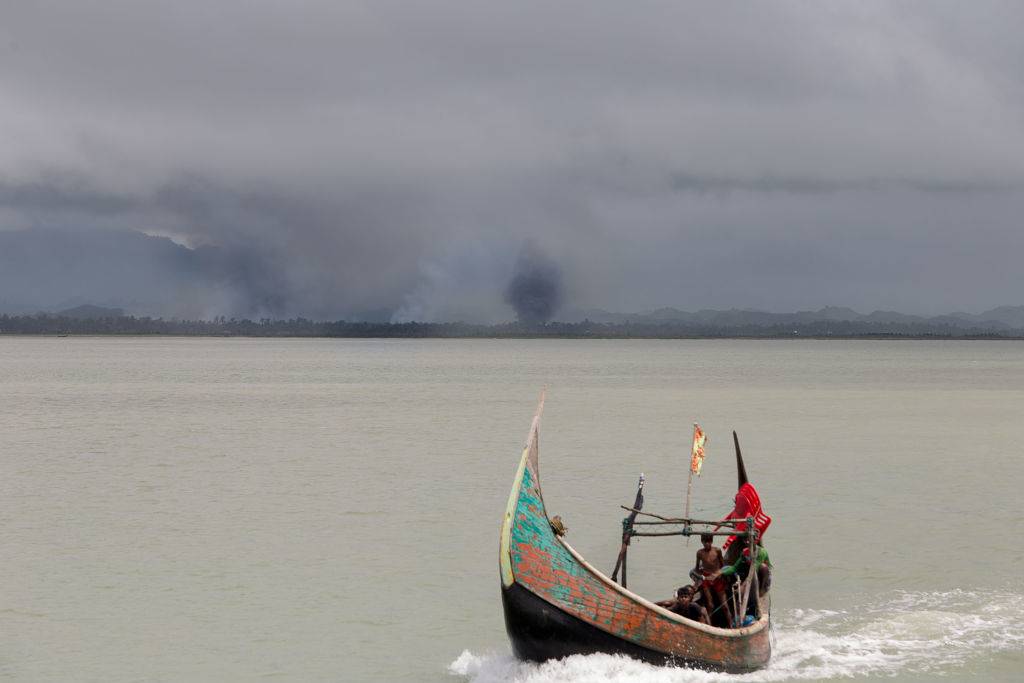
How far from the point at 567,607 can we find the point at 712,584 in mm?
3105

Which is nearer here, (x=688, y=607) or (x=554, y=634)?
(x=554, y=634)

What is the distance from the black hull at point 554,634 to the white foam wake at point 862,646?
0.47 ft

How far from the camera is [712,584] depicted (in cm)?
1708

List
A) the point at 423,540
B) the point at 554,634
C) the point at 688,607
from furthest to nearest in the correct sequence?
1. the point at 423,540
2. the point at 688,607
3. the point at 554,634

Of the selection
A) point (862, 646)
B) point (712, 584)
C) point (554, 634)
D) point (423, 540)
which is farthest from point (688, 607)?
point (423, 540)

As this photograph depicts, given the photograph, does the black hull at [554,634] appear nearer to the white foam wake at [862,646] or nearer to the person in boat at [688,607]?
the white foam wake at [862,646]

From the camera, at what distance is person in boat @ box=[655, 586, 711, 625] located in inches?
647

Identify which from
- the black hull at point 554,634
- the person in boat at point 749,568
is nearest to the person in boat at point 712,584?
the person in boat at point 749,568

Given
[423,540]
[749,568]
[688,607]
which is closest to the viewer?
[688,607]

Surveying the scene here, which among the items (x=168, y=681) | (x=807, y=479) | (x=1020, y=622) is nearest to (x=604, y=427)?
(x=807, y=479)

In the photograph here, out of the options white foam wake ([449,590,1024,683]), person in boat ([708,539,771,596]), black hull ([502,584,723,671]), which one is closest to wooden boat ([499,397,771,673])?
black hull ([502,584,723,671])

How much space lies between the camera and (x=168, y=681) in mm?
17156

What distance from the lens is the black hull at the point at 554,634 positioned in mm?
15062

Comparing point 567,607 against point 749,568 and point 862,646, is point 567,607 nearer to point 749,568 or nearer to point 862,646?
point 749,568
